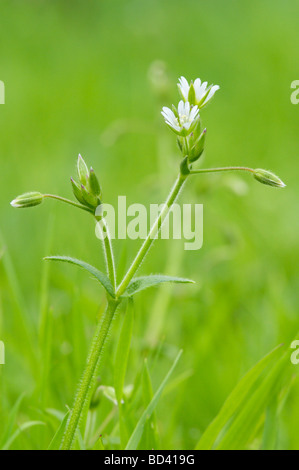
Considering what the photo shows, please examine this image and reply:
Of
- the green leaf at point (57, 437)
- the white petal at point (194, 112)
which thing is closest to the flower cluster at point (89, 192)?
the white petal at point (194, 112)

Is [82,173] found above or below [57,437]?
above

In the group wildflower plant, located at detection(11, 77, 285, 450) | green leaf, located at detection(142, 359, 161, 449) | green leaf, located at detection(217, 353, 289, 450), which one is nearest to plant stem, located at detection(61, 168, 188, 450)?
wildflower plant, located at detection(11, 77, 285, 450)

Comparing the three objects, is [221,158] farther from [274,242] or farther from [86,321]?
[86,321]

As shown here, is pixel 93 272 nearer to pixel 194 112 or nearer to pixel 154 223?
pixel 154 223

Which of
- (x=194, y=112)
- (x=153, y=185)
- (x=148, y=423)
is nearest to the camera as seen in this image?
(x=194, y=112)

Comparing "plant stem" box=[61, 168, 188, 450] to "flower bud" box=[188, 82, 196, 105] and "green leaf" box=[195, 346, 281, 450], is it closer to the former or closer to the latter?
"flower bud" box=[188, 82, 196, 105]

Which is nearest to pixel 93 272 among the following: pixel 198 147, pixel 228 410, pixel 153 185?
pixel 198 147
